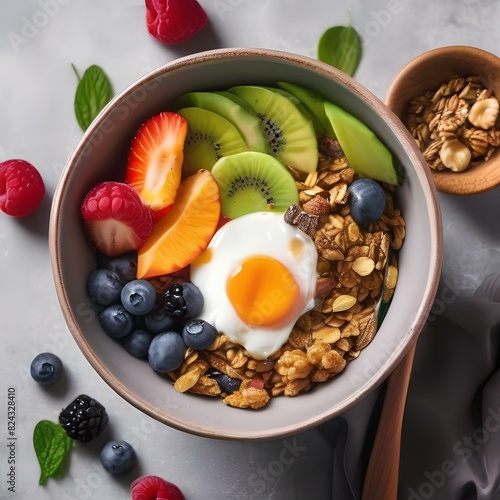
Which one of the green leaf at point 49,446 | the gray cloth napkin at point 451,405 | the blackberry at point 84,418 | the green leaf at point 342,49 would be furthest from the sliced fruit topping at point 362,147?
the green leaf at point 49,446

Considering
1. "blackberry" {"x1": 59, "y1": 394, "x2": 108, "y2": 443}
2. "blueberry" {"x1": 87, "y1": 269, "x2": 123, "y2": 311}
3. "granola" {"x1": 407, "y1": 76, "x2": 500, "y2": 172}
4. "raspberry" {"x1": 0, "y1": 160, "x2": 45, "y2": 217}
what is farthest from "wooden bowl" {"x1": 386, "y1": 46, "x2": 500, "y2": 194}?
"blackberry" {"x1": 59, "y1": 394, "x2": 108, "y2": 443}

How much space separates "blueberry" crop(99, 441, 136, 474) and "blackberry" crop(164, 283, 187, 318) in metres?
0.42

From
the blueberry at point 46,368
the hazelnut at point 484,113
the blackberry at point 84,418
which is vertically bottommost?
the blackberry at point 84,418

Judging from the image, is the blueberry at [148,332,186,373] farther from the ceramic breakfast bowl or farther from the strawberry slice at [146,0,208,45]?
the strawberry slice at [146,0,208,45]

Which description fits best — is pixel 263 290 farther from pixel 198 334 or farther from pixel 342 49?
pixel 342 49

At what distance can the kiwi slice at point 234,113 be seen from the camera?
153 centimetres

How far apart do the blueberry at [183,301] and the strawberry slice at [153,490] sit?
438 millimetres

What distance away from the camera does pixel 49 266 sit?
1741 mm

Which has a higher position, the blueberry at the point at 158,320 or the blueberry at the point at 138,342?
the blueberry at the point at 158,320

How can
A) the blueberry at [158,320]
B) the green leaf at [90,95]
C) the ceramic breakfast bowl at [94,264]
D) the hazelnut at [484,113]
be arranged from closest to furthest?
the ceramic breakfast bowl at [94,264] < the blueberry at [158,320] < the hazelnut at [484,113] < the green leaf at [90,95]

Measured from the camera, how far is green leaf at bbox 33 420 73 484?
1754mm

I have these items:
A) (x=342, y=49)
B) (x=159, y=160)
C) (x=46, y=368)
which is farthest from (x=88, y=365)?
(x=342, y=49)

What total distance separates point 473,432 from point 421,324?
464 millimetres

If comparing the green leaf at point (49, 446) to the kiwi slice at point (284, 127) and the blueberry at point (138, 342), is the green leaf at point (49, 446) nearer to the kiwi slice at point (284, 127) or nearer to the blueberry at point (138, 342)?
the blueberry at point (138, 342)
